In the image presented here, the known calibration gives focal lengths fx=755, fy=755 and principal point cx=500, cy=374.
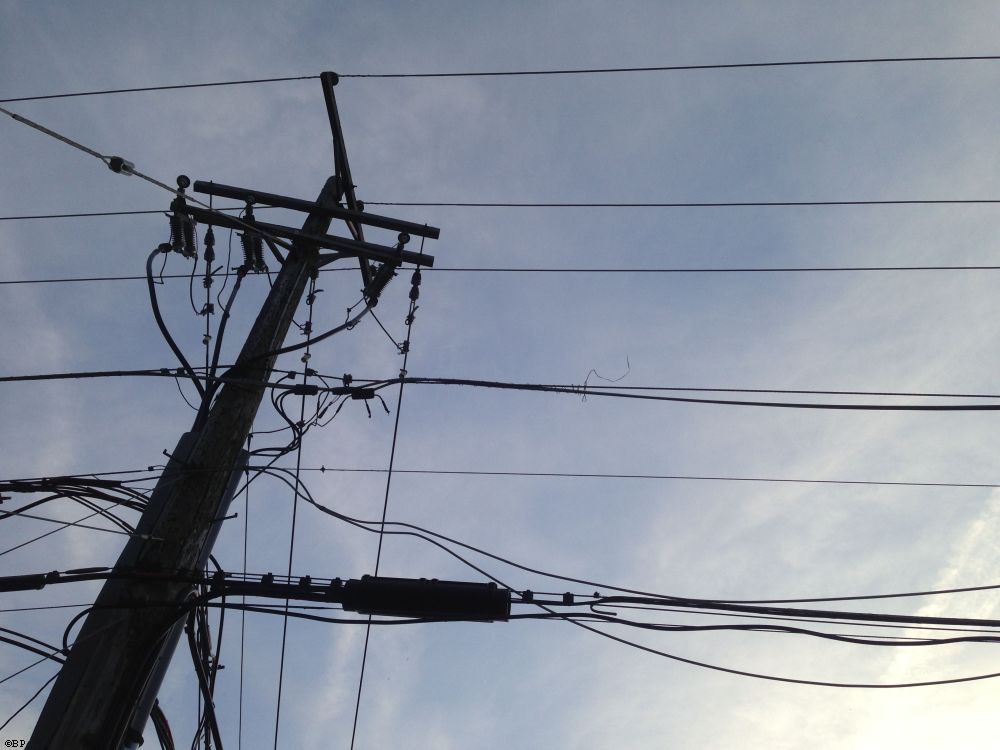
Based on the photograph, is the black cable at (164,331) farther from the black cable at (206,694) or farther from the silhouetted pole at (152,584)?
the black cable at (206,694)

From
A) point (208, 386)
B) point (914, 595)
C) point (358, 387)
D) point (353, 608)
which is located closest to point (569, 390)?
point (358, 387)

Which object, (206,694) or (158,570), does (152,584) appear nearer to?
(158,570)

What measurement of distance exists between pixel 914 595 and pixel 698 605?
2302 mm

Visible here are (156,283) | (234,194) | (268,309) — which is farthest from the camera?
(234,194)

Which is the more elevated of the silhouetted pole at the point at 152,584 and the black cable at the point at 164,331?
the black cable at the point at 164,331

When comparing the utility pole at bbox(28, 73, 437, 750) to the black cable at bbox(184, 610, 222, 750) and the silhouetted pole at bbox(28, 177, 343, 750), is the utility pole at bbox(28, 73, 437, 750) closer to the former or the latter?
the silhouetted pole at bbox(28, 177, 343, 750)

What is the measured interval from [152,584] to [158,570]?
0.09 m

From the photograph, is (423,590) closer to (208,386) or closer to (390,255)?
(208,386)

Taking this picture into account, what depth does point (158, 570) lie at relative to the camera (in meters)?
4.86

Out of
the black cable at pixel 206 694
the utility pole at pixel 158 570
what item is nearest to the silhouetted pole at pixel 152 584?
the utility pole at pixel 158 570

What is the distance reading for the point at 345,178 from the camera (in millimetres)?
7723

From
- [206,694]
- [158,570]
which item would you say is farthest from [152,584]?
[206,694]

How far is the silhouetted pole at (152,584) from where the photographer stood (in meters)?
4.35

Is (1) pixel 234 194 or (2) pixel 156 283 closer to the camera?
(2) pixel 156 283
